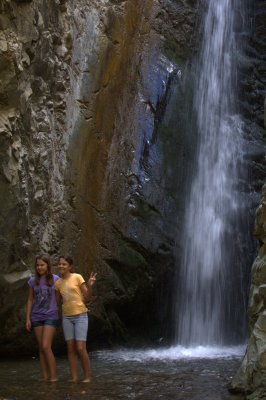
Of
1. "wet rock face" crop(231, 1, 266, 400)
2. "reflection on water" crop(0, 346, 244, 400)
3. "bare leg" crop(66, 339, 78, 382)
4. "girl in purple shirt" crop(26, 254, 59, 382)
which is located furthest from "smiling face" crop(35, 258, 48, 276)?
"wet rock face" crop(231, 1, 266, 400)

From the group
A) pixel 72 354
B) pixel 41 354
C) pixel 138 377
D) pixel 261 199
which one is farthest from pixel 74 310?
pixel 261 199

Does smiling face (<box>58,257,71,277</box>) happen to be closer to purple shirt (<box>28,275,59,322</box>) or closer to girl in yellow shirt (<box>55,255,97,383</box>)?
girl in yellow shirt (<box>55,255,97,383</box>)

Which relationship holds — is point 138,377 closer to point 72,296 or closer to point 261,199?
point 72,296

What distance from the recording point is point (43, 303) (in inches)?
262

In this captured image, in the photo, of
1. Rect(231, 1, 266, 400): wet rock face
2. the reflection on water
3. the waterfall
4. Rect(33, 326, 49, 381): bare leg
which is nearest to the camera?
Rect(231, 1, 266, 400): wet rock face

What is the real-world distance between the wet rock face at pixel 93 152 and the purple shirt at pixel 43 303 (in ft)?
7.33

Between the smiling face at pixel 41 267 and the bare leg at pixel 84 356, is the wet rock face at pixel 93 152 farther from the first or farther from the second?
the bare leg at pixel 84 356

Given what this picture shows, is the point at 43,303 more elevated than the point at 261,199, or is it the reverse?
the point at 261,199

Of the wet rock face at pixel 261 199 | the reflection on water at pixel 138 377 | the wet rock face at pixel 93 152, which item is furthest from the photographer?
the wet rock face at pixel 93 152

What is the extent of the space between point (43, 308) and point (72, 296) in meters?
0.42

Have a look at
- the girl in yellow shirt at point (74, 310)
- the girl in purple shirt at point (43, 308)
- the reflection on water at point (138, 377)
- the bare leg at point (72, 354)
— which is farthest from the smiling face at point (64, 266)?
the reflection on water at point (138, 377)

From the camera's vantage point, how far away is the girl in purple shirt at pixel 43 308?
6633mm

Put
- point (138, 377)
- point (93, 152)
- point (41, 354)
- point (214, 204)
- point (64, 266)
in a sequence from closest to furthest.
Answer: point (64, 266) → point (41, 354) → point (138, 377) → point (93, 152) → point (214, 204)

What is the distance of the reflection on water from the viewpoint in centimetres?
618
